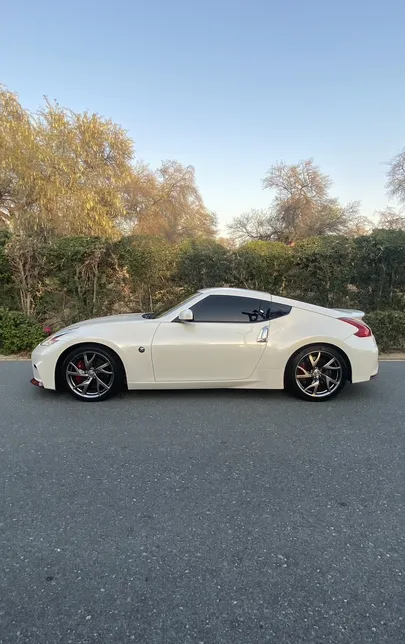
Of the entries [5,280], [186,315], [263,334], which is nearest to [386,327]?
[263,334]

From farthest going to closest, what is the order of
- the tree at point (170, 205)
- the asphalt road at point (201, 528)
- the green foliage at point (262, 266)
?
1. the tree at point (170, 205)
2. the green foliage at point (262, 266)
3. the asphalt road at point (201, 528)

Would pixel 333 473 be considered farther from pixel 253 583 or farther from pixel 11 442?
pixel 11 442

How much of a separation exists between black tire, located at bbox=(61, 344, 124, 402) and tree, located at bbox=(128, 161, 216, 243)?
1018 inches

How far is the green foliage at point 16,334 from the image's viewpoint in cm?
764

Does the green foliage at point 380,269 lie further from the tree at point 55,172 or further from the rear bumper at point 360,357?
the tree at point 55,172

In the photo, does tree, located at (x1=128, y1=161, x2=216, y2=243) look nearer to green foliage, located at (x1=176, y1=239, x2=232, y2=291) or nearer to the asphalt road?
green foliage, located at (x1=176, y1=239, x2=232, y2=291)

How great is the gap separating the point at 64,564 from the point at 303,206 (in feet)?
132

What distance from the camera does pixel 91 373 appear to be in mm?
4766

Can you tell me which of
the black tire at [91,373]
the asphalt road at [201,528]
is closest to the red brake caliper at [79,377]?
the black tire at [91,373]

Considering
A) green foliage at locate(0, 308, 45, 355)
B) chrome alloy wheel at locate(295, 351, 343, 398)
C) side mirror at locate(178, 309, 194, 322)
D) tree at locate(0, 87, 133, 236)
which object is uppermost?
tree at locate(0, 87, 133, 236)

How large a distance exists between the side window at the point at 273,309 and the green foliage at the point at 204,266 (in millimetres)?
3919

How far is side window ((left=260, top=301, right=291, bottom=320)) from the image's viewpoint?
496 cm

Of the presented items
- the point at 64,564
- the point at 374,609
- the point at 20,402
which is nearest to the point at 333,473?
the point at 374,609

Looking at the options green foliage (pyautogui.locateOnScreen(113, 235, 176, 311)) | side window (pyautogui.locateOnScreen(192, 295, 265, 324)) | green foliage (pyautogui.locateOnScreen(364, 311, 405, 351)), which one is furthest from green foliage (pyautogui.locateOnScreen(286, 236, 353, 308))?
side window (pyautogui.locateOnScreen(192, 295, 265, 324))
